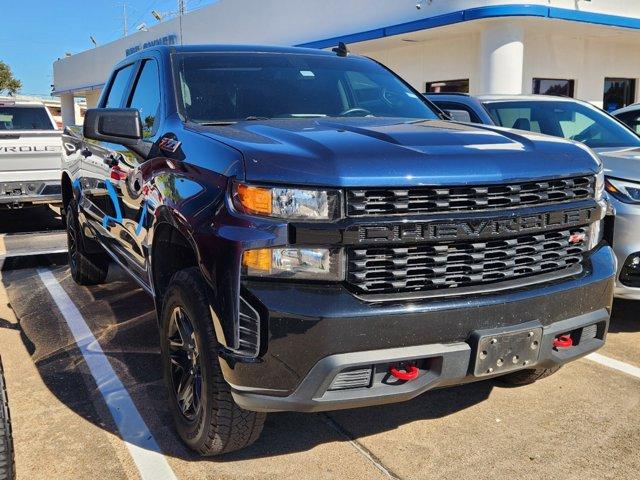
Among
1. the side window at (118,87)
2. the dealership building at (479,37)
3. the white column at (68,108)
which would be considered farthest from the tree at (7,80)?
the side window at (118,87)

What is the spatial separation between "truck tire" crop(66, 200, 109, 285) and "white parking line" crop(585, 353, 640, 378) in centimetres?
424

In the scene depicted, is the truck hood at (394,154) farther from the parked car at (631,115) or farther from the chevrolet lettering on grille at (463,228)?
the parked car at (631,115)

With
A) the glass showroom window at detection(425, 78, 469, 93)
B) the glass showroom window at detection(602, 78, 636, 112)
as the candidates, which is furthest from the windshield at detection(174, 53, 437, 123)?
the glass showroom window at detection(602, 78, 636, 112)

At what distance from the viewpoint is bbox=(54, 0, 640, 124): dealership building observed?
1367 centimetres

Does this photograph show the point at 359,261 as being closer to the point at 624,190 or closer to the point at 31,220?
the point at 624,190

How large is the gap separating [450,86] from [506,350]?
15.1 metres

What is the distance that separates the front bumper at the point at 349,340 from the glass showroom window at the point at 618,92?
57.2ft

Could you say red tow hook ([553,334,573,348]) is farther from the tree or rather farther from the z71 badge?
the tree

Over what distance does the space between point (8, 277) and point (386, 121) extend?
16.1ft

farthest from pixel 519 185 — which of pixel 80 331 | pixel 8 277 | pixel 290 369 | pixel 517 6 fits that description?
pixel 517 6

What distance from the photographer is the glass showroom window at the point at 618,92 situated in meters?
18.0

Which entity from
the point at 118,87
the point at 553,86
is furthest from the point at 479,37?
the point at 118,87

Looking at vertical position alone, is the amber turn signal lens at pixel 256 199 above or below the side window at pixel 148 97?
below

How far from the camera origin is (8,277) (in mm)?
6691
